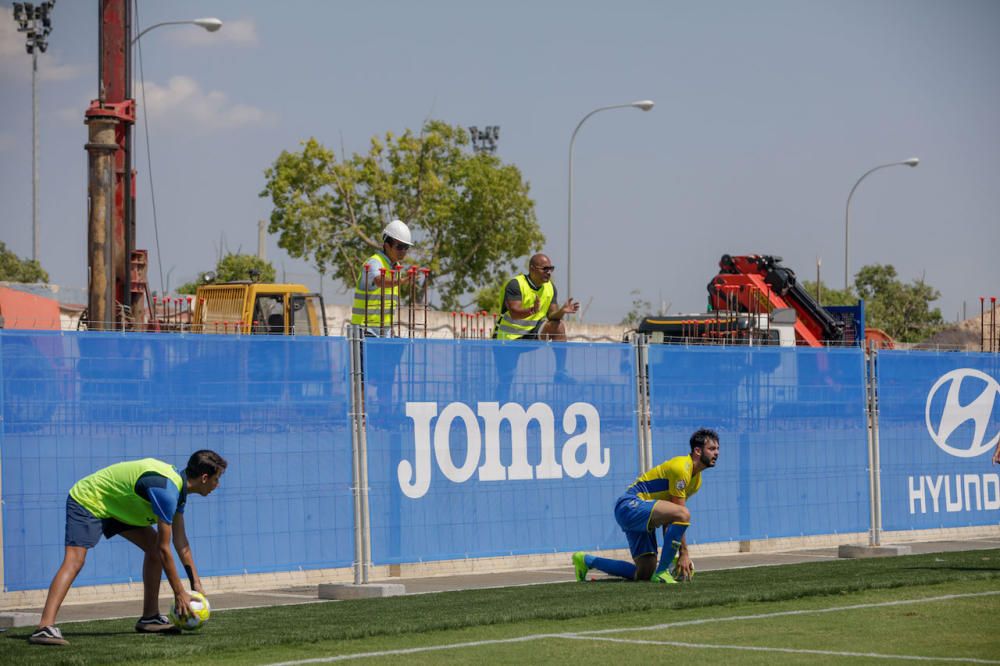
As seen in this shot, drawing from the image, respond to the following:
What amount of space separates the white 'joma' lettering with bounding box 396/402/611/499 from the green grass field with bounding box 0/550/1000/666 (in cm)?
157

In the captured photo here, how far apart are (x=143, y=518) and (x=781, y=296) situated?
77.9 feet

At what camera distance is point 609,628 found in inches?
395

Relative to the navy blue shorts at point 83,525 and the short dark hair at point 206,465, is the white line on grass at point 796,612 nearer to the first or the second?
the short dark hair at point 206,465

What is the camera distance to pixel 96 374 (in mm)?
11891

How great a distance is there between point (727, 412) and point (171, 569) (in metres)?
8.13

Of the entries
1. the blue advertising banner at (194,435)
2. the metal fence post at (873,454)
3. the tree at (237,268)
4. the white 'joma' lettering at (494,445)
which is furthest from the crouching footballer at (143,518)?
the tree at (237,268)

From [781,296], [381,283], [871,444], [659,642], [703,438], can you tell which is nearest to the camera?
[659,642]

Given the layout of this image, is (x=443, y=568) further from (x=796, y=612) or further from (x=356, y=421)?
(x=796, y=612)

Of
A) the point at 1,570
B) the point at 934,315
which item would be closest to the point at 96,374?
the point at 1,570

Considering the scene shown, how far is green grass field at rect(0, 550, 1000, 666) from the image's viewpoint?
8.79m

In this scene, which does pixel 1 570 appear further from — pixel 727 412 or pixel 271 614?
pixel 727 412

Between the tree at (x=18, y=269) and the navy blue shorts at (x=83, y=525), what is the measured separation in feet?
226

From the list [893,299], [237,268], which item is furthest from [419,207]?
[893,299]

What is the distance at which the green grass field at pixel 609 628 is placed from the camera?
28.8ft
